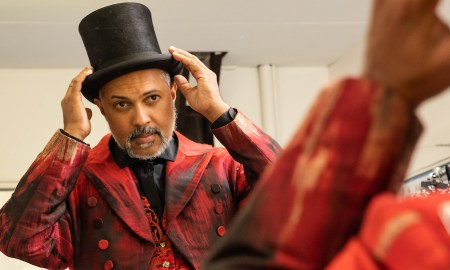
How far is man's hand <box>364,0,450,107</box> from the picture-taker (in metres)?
0.32

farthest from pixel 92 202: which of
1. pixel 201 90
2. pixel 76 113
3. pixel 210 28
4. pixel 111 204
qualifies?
pixel 210 28

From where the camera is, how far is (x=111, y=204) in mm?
1112

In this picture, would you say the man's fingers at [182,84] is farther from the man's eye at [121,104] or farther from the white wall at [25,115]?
the white wall at [25,115]

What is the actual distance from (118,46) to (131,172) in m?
0.21

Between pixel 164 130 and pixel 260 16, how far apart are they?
127 centimetres

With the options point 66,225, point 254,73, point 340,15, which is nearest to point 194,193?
point 66,225

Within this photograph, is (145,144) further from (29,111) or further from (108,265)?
(29,111)

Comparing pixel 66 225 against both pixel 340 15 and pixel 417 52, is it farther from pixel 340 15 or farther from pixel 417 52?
pixel 340 15

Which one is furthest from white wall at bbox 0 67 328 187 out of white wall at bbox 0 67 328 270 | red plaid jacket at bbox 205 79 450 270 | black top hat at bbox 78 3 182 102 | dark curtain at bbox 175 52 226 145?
red plaid jacket at bbox 205 79 450 270

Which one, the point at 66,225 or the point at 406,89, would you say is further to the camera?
the point at 66,225

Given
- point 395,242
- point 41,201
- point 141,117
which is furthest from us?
point 141,117

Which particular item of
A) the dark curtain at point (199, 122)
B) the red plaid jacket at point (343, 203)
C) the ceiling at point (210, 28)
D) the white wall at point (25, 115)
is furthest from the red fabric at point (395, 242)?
the white wall at point (25, 115)

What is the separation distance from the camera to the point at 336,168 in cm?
32

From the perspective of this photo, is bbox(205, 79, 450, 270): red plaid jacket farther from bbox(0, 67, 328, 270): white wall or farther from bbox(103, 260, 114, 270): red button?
bbox(0, 67, 328, 270): white wall
